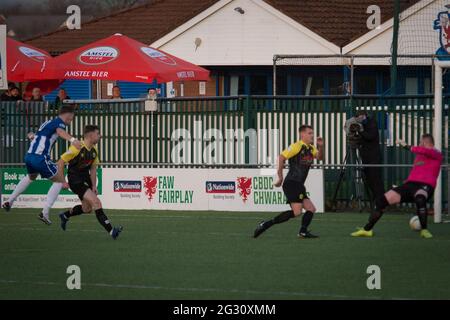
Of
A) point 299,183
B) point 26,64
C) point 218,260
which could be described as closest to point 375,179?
point 299,183

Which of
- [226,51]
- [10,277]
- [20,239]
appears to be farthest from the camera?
[226,51]

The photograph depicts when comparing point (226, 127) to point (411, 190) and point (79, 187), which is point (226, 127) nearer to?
point (79, 187)

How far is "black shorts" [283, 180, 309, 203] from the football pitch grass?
0.60m

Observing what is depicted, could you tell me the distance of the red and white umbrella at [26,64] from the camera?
29422 millimetres

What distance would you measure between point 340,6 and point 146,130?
18.3m

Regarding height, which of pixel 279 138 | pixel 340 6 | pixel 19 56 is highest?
pixel 340 6

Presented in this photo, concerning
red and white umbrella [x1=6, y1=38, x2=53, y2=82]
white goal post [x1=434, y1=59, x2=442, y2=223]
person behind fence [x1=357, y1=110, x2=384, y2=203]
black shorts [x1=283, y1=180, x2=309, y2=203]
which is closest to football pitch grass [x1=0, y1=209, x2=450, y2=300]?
white goal post [x1=434, y1=59, x2=442, y2=223]

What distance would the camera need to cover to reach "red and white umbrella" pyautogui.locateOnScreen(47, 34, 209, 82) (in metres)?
28.8

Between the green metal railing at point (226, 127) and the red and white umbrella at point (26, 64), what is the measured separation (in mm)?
2375

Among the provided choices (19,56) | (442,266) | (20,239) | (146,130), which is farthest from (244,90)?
(442,266)

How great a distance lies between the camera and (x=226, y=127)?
2558 cm

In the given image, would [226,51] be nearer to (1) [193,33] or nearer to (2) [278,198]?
(1) [193,33]

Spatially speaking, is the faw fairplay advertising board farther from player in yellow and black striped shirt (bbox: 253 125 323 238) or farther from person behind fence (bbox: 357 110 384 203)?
player in yellow and black striped shirt (bbox: 253 125 323 238)

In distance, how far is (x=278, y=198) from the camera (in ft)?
79.5
